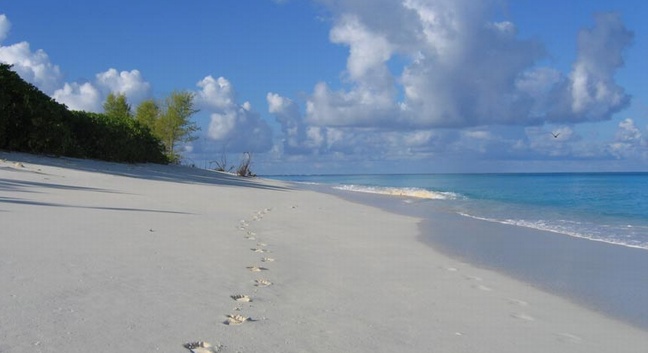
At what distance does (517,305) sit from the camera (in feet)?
19.9

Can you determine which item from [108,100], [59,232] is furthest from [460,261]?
[108,100]

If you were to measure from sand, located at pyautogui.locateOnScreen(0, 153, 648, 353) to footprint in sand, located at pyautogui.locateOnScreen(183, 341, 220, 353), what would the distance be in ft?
0.04

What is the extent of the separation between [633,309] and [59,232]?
24.0ft

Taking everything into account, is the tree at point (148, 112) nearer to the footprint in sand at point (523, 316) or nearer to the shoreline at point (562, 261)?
the shoreline at point (562, 261)

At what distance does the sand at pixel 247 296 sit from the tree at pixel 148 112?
44.4 m

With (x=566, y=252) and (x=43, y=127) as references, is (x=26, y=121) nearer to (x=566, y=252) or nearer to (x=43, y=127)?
(x=43, y=127)

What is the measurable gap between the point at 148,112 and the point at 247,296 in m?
51.3

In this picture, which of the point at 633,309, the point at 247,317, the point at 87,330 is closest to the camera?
the point at 87,330

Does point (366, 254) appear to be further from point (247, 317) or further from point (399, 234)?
point (247, 317)

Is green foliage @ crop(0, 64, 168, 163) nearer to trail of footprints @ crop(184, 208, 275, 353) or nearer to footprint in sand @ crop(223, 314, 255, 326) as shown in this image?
trail of footprints @ crop(184, 208, 275, 353)

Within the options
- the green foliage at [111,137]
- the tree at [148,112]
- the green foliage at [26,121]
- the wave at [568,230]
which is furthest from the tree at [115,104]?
the wave at [568,230]

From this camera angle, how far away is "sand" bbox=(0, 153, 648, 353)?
4.02 meters

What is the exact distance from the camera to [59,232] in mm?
7590

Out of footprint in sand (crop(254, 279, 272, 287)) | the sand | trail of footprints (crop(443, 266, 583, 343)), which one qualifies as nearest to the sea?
the sand
